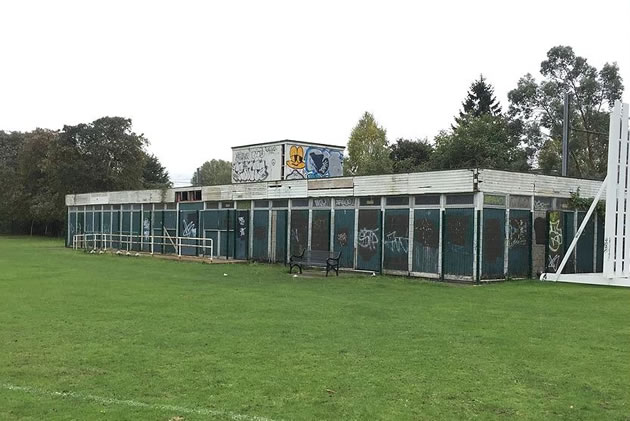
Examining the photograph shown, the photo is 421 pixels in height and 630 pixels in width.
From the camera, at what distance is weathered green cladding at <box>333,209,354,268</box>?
2234 centimetres

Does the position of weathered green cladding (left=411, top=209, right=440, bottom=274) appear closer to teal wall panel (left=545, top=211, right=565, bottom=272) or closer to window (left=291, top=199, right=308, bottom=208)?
teal wall panel (left=545, top=211, right=565, bottom=272)

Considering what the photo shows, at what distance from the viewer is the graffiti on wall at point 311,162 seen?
95.1ft

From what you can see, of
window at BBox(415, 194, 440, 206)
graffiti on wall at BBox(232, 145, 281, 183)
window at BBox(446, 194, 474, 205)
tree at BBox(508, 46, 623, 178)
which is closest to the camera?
window at BBox(446, 194, 474, 205)

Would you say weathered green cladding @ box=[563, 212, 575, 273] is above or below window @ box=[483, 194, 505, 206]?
below

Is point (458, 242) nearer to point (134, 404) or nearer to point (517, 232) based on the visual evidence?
point (517, 232)

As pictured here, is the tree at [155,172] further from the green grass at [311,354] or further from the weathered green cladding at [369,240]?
the green grass at [311,354]

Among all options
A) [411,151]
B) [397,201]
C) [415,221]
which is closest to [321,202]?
[397,201]

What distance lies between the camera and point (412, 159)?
61.5 m

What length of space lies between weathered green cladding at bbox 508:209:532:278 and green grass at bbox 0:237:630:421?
3973 millimetres

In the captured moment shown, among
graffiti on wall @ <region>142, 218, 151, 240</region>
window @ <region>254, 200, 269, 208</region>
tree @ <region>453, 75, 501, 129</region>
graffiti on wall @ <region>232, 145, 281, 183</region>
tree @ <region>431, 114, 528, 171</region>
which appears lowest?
graffiti on wall @ <region>142, 218, 151, 240</region>

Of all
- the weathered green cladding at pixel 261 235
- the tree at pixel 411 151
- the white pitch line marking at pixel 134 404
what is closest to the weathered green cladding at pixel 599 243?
the weathered green cladding at pixel 261 235

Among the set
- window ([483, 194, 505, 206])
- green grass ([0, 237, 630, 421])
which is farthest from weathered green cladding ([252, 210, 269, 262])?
green grass ([0, 237, 630, 421])

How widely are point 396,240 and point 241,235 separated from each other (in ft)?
29.7

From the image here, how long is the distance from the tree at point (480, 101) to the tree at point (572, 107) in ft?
39.2
